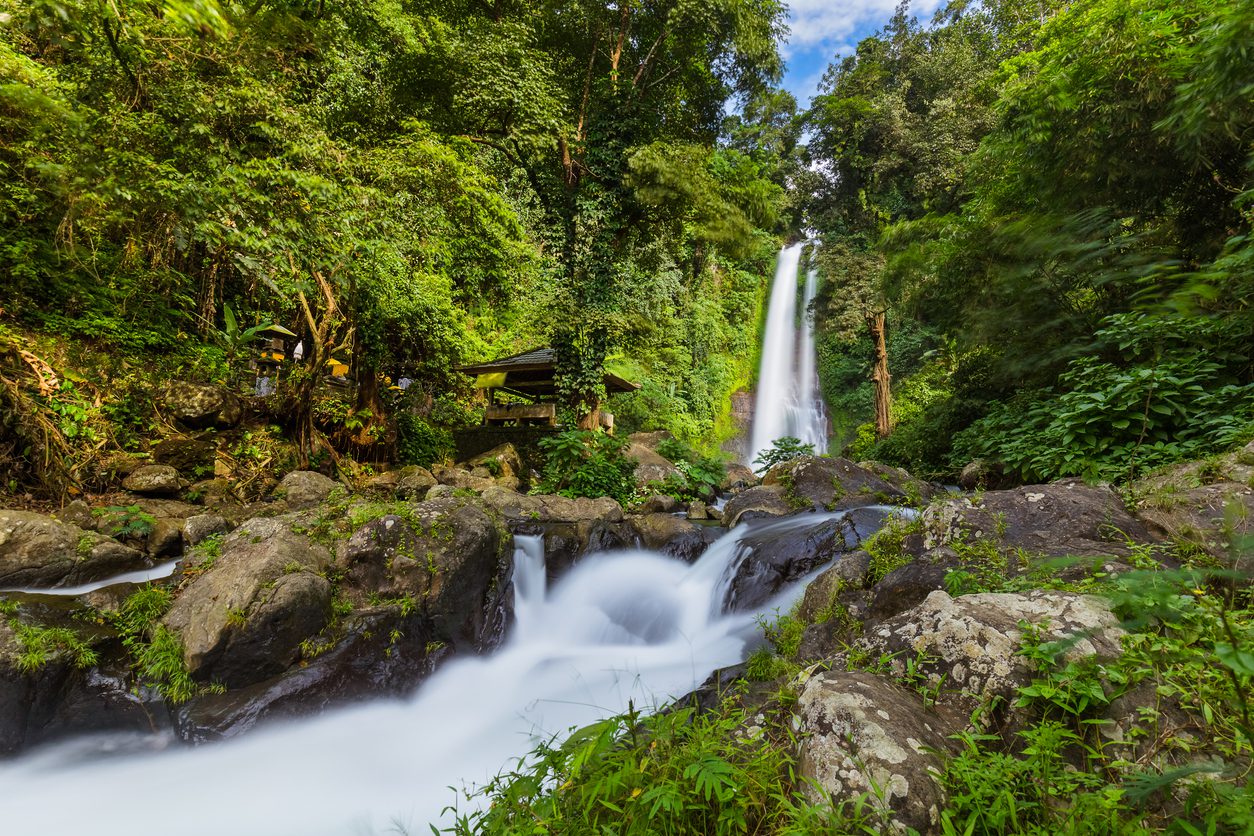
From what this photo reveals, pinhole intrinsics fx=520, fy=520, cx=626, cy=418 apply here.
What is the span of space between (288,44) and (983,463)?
1151 centimetres

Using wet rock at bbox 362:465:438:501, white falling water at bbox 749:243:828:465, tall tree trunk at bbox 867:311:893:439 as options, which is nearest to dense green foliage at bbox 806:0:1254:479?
tall tree trunk at bbox 867:311:893:439

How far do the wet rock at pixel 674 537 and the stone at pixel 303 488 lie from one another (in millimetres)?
4635

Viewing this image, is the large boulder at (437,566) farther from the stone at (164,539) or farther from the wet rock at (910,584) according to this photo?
the wet rock at (910,584)

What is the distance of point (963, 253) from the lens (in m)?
8.27

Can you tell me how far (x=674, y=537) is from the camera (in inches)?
273

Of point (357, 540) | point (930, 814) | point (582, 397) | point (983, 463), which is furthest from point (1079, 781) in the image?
point (582, 397)

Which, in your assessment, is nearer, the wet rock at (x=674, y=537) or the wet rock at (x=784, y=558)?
the wet rock at (x=784, y=558)

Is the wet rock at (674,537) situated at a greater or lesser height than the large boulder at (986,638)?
lesser

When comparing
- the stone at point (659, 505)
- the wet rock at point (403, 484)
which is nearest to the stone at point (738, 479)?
the stone at point (659, 505)

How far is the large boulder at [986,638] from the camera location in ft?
6.45

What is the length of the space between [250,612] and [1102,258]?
841 centimetres

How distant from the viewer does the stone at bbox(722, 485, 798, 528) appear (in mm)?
7650

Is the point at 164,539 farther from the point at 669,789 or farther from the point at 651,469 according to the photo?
the point at 651,469

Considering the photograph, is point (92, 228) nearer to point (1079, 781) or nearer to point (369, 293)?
point (369, 293)
